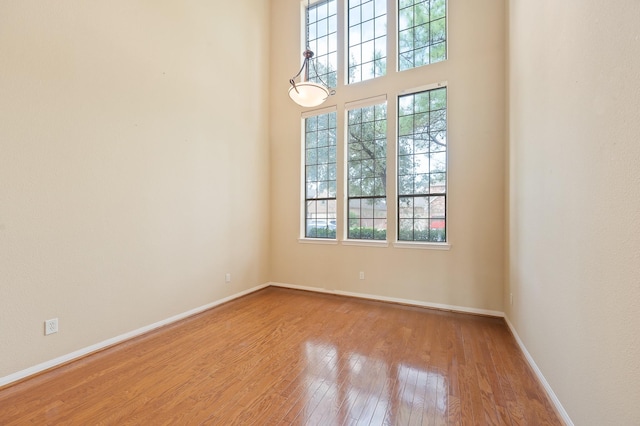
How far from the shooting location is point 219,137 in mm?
4000

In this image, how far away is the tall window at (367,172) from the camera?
4203 mm

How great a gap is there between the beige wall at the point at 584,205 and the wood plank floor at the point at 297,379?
1.45 feet

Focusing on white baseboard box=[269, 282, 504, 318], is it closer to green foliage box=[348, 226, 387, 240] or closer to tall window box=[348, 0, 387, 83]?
green foliage box=[348, 226, 387, 240]

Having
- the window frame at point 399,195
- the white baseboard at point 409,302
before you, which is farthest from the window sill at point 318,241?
the window frame at point 399,195

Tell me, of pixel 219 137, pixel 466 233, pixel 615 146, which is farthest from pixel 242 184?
pixel 615 146

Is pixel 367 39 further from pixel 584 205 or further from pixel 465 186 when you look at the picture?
pixel 584 205

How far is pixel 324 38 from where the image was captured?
188 inches

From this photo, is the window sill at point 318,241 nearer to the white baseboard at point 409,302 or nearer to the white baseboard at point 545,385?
the white baseboard at point 409,302

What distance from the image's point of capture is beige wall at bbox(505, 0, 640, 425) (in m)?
1.10

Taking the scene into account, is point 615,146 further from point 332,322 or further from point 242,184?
point 242,184

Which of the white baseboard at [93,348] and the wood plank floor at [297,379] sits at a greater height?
the white baseboard at [93,348]

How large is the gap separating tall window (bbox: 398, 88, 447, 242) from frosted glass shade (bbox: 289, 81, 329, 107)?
1.61 meters

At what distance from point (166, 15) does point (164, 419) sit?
4.11 m

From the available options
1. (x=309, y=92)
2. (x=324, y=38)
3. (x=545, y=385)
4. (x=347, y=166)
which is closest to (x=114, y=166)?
(x=309, y=92)
